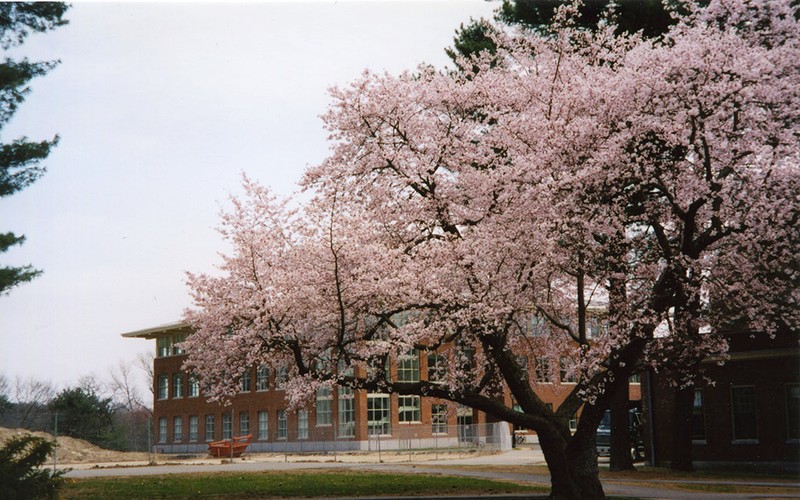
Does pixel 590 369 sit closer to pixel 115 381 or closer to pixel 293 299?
pixel 293 299

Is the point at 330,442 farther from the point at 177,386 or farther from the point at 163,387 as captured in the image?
the point at 163,387

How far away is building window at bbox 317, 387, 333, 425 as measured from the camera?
54869 mm

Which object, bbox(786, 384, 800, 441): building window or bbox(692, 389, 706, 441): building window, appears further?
bbox(692, 389, 706, 441): building window

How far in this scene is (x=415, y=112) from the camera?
22484 millimetres

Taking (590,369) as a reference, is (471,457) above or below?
below

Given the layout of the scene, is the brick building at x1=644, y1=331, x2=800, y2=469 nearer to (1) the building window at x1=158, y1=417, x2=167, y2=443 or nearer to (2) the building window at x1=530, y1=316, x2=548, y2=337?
(2) the building window at x1=530, y1=316, x2=548, y2=337

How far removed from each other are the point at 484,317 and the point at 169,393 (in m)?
56.9

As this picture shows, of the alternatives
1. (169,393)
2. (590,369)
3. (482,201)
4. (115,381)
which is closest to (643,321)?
(590,369)

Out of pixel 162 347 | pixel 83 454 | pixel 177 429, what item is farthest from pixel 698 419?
pixel 162 347

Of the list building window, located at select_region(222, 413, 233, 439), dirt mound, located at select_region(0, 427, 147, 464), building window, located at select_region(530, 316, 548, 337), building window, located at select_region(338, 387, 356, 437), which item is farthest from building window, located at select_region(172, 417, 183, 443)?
building window, located at select_region(530, 316, 548, 337)

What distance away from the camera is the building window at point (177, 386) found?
70625 millimetres

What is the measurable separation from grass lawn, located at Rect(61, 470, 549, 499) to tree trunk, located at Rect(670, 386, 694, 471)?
8.53m

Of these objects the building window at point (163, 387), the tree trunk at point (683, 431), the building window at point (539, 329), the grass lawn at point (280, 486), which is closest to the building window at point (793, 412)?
the tree trunk at point (683, 431)

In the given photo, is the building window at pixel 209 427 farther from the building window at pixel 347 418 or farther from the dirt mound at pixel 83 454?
the building window at pixel 347 418
